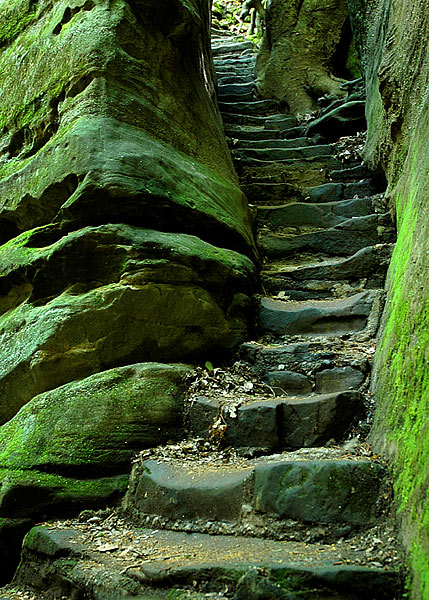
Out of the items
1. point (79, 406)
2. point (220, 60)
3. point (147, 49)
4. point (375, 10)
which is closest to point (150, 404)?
point (79, 406)

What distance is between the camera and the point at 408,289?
2564 mm

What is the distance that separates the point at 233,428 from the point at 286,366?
0.72 meters

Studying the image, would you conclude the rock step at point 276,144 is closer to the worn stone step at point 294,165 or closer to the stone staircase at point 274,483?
the worn stone step at point 294,165

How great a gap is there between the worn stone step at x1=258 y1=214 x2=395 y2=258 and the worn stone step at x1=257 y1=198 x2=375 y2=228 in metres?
0.16

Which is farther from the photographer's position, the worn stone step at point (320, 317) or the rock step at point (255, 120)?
the rock step at point (255, 120)

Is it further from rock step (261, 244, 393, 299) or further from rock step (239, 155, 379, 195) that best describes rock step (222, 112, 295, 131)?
rock step (261, 244, 393, 299)

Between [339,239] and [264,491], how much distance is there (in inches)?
122

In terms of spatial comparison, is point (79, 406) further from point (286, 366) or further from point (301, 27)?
point (301, 27)

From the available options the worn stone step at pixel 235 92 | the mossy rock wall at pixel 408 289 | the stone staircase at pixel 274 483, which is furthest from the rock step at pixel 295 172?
the worn stone step at pixel 235 92

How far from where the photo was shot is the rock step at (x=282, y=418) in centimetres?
273

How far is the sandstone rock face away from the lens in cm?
297

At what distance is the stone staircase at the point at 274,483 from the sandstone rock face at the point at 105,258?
0.24 metres

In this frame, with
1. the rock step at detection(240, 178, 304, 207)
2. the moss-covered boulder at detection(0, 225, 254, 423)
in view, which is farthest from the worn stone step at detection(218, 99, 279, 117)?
the moss-covered boulder at detection(0, 225, 254, 423)

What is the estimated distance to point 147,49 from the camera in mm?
4363
